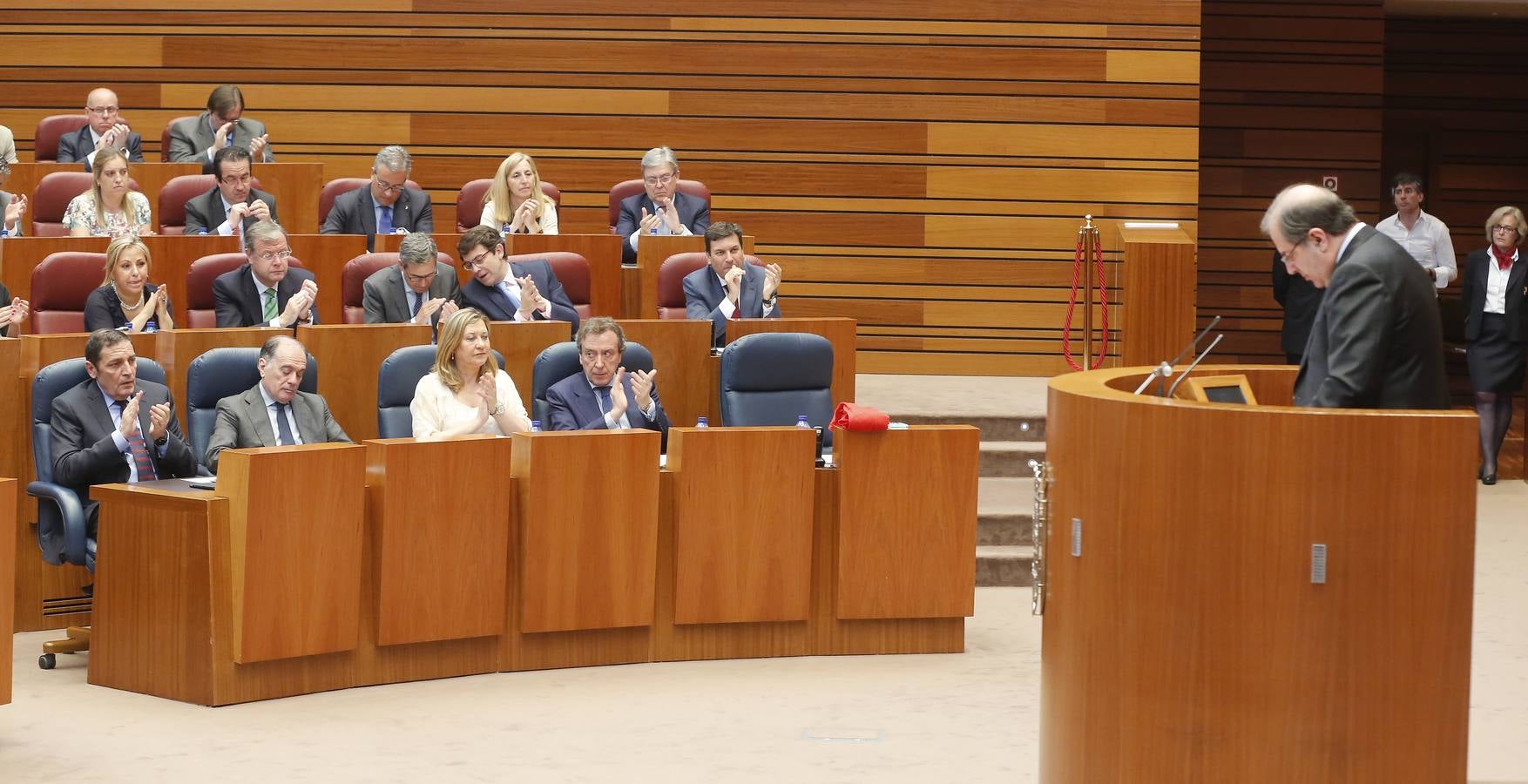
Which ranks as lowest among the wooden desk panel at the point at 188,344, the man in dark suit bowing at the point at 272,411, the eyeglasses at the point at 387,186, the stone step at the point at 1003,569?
the stone step at the point at 1003,569

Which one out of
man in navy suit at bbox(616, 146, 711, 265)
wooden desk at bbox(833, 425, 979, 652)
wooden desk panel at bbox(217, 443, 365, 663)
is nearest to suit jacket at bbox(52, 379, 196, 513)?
wooden desk panel at bbox(217, 443, 365, 663)

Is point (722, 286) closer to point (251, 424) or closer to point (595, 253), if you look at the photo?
point (595, 253)

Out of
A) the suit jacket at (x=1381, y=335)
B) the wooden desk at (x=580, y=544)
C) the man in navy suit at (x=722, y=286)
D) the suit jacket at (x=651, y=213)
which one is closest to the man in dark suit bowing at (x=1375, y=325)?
the suit jacket at (x=1381, y=335)

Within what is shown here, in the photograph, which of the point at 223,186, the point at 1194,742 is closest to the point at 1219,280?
the point at 223,186

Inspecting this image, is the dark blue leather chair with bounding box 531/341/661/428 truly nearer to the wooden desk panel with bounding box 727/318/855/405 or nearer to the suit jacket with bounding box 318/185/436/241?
the wooden desk panel with bounding box 727/318/855/405

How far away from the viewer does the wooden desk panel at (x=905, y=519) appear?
4.19 m

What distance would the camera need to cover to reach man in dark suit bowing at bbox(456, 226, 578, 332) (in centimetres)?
511

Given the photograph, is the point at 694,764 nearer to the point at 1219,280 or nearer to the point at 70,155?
the point at 70,155

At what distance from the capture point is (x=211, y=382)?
425cm

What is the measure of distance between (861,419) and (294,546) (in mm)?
1283

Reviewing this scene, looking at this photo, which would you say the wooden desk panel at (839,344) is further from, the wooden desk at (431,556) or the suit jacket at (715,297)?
the wooden desk at (431,556)

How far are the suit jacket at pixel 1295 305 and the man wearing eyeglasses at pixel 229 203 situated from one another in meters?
3.49

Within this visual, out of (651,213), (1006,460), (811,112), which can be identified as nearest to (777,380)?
(1006,460)

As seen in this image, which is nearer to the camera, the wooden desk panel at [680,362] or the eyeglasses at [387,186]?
the wooden desk panel at [680,362]
